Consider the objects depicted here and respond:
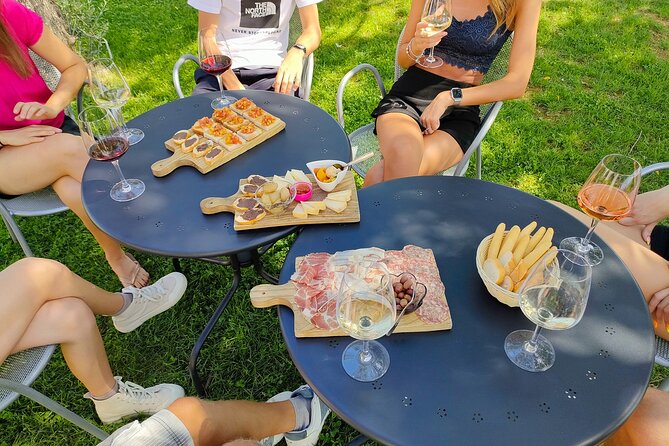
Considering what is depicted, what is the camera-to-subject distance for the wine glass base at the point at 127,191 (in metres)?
2.01

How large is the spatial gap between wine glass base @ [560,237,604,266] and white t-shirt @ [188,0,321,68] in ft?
7.49

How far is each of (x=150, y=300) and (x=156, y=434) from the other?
120cm

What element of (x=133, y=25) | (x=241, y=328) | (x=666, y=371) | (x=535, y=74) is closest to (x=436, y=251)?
(x=241, y=328)

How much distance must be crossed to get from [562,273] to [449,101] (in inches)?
56.7

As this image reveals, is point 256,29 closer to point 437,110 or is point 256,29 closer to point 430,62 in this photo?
point 430,62

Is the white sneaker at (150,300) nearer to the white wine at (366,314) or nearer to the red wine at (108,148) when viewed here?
the red wine at (108,148)

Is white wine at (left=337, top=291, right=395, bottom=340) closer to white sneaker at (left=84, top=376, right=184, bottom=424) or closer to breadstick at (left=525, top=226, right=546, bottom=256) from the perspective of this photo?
breadstick at (left=525, top=226, right=546, bottom=256)

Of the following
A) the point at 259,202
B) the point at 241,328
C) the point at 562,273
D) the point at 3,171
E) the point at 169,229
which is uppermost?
the point at 562,273

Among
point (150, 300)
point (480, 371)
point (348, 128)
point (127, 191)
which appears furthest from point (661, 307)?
point (348, 128)

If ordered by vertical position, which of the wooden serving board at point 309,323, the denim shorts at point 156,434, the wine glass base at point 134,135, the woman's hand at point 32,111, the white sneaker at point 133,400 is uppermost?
the wine glass base at point 134,135

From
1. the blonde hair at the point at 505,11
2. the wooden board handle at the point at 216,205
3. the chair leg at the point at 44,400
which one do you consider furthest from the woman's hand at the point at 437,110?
the chair leg at the point at 44,400

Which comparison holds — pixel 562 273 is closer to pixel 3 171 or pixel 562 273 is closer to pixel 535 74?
pixel 3 171

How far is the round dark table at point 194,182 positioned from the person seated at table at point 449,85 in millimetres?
421

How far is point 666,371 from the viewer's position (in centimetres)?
254
